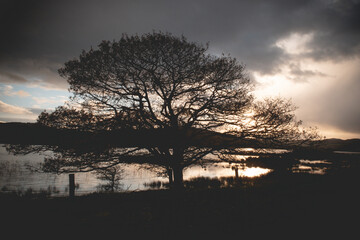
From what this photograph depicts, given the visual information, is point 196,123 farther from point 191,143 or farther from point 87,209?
point 87,209

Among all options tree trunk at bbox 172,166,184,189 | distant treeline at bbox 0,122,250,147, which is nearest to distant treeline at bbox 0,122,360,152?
distant treeline at bbox 0,122,250,147

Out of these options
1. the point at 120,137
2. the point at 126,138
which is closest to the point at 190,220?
the point at 126,138

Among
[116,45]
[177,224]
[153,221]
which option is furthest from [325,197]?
[116,45]

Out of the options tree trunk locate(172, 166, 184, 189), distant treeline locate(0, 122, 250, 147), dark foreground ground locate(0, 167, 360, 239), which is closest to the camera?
dark foreground ground locate(0, 167, 360, 239)

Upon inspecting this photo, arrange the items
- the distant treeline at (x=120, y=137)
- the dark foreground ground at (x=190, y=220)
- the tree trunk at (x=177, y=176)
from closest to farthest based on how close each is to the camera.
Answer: the dark foreground ground at (x=190, y=220) → the distant treeline at (x=120, y=137) → the tree trunk at (x=177, y=176)

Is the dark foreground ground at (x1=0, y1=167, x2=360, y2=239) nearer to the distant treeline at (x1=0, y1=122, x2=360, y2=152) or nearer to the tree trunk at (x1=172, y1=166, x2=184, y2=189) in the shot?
the distant treeline at (x1=0, y1=122, x2=360, y2=152)

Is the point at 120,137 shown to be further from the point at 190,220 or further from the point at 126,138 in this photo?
the point at 190,220

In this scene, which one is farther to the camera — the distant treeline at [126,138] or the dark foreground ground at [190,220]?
the distant treeline at [126,138]

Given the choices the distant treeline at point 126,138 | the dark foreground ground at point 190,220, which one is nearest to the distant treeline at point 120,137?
the distant treeline at point 126,138

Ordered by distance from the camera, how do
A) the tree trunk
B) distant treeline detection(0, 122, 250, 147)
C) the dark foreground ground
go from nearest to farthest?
the dark foreground ground < distant treeline detection(0, 122, 250, 147) < the tree trunk

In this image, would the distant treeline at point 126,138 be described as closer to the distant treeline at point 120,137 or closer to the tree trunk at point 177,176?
the distant treeline at point 120,137

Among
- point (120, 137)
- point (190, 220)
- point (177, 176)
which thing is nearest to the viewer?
point (190, 220)

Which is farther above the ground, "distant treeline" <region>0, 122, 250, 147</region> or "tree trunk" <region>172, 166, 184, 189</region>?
"distant treeline" <region>0, 122, 250, 147</region>

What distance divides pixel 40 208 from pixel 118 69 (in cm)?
814
